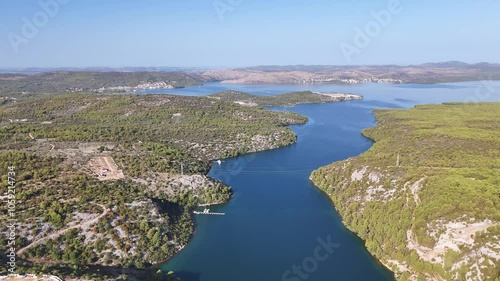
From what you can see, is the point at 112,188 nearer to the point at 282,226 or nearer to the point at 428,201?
the point at 282,226

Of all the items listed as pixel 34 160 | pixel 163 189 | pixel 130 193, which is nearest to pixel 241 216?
pixel 163 189

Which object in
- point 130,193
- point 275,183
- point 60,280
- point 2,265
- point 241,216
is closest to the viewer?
point 60,280

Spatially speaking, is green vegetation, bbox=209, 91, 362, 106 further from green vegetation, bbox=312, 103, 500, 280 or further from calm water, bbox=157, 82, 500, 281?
green vegetation, bbox=312, 103, 500, 280

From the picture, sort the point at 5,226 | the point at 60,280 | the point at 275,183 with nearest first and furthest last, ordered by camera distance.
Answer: the point at 60,280, the point at 5,226, the point at 275,183

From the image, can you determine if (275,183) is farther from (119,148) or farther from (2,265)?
(2,265)

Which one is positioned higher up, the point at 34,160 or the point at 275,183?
the point at 34,160

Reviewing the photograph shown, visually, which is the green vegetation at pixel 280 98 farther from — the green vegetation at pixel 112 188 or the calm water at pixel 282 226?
the calm water at pixel 282 226

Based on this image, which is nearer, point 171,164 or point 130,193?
point 130,193

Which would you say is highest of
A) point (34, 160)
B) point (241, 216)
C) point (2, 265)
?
point (34, 160)
